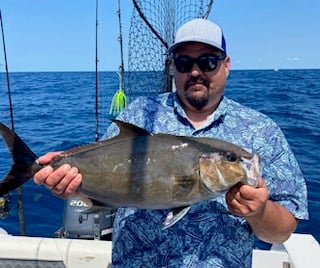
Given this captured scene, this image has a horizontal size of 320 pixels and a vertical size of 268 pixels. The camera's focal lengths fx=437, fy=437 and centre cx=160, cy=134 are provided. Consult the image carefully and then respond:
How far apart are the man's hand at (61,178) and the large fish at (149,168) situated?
0.03 metres

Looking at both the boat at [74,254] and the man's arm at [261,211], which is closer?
the man's arm at [261,211]

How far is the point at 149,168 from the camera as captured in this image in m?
1.85

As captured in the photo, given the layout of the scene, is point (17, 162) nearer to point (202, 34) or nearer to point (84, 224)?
point (202, 34)

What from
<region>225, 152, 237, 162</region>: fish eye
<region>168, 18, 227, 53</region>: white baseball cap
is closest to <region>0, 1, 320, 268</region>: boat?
<region>225, 152, 237, 162</region>: fish eye

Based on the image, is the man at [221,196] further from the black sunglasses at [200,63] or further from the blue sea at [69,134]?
the blue sea at [69,134]

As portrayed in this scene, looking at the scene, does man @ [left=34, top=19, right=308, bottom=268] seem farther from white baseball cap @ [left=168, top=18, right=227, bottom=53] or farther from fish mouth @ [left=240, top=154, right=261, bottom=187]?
fish mouth @ [left=240, top=154, right=261, bottom=187]

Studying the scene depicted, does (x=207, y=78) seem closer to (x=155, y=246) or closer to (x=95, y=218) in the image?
(x=155, y=246)

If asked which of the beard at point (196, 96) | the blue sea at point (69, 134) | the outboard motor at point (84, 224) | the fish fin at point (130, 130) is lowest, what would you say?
the blue sea at point (69, 134)

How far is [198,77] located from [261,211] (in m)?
0.72

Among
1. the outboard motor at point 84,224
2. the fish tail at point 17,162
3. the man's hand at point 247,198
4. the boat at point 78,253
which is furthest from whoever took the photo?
the outboard motor at point 84,224

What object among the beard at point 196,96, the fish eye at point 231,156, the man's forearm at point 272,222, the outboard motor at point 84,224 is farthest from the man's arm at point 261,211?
the outboard motor at point 84,224

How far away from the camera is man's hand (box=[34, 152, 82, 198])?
1.83 meters

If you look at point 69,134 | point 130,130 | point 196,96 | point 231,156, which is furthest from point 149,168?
point 69,134

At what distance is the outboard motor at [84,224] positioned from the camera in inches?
144
